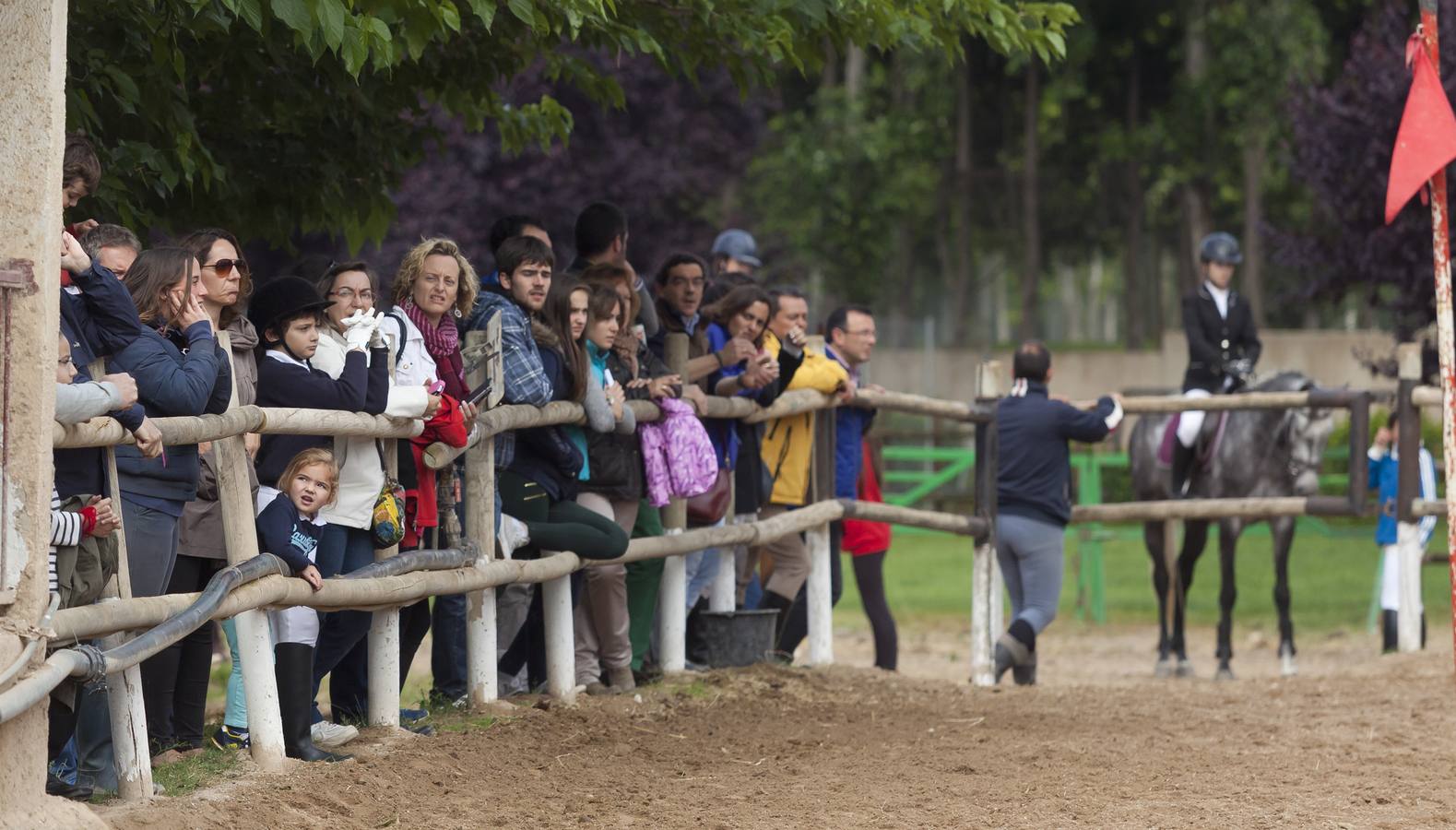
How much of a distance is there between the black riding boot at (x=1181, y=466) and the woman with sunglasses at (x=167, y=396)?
8646 millimetres

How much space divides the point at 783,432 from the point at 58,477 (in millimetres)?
5070

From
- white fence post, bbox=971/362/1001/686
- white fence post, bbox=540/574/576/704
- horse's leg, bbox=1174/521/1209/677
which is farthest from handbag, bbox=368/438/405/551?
horse's leg, bbox=1174/521/1209/677

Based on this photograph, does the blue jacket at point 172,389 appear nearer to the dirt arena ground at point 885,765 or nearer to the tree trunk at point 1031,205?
the dirt arena ground at point 885,765

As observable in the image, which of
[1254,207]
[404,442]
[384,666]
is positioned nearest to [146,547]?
[384,666]

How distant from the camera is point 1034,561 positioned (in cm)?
1077

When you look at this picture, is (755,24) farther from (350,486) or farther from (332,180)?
(350,486)

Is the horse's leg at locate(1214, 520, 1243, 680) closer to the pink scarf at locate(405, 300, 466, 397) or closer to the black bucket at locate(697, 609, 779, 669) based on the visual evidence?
the black bucket at locate(697, 609, 779, 669)

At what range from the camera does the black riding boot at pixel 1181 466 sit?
13.3 metres

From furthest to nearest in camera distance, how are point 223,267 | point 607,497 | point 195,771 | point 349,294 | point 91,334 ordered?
point 607,497 < point 349,294 < point 223,267 < point 195,771 < point 91,334

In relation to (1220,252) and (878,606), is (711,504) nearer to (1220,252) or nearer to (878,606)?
(878,606)

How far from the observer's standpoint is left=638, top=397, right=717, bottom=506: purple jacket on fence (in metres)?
8.34

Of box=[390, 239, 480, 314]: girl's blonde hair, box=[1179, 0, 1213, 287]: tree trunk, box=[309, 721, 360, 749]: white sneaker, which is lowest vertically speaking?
box=[309, 721, 360, 749]: white sneaker

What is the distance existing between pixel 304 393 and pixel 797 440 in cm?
398

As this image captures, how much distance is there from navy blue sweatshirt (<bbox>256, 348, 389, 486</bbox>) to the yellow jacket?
138 inches
